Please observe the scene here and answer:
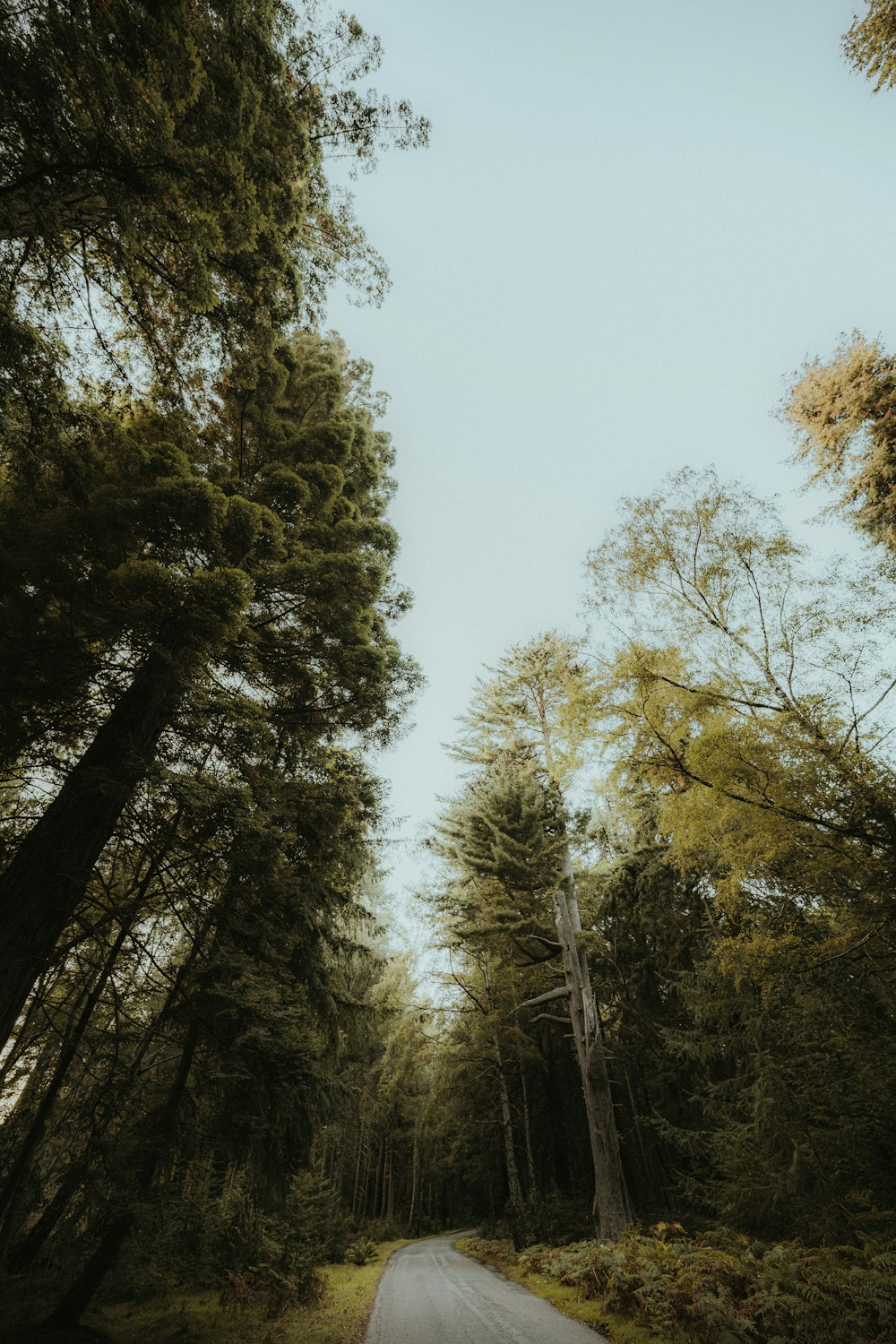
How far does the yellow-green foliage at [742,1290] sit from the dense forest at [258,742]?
51 mm

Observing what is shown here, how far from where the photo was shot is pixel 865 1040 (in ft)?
24.4

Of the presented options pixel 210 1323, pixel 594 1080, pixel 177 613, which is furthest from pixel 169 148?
pixel 594 1080

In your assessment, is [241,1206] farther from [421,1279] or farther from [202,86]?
[202,86]

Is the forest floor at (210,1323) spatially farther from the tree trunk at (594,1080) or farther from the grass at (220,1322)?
the tree trunk at (594,1080)

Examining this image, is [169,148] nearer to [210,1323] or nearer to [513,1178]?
[210,1323]

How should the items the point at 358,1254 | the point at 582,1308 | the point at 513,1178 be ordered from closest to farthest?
the point at 582,1308, the point at 513,1178, the point at 358,1254

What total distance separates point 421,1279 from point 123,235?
17187mm

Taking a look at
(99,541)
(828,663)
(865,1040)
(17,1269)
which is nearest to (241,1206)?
(17,1269)

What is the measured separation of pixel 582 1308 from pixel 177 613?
10.2 m

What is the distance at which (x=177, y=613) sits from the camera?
478cm

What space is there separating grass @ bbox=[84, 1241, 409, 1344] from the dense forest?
0.63 m

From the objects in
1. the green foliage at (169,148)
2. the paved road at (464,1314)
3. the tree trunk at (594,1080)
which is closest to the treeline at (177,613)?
the green foliage at (169,148)

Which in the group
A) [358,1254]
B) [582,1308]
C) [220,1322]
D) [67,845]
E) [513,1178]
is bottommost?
[358,1254]

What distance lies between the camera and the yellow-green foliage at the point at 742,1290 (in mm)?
4613
